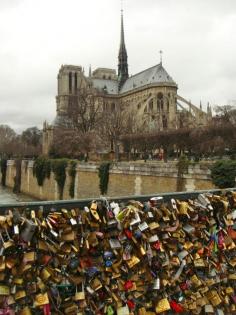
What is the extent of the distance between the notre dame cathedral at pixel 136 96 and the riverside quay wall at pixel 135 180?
19890 millimetres

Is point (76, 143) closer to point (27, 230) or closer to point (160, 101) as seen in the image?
point (27, 230)

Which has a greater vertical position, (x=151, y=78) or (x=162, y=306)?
(x=151, y=78)

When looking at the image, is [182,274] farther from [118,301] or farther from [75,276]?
[75,276]

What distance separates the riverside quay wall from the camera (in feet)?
62.2

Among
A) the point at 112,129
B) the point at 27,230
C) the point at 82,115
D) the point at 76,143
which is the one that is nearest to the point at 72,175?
the point at 76,143

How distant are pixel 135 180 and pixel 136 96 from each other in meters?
67.4

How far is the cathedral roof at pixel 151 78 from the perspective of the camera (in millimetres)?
83250

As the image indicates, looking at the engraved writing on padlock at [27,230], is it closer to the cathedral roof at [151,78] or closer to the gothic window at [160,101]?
the gothic window at [160,101]

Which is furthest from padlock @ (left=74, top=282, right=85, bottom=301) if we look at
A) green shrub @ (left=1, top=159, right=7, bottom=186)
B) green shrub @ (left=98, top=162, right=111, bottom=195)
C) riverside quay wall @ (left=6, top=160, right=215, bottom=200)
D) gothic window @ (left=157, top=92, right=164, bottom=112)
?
gothic window @ (left=157, top=92, right=164, bottom=112)

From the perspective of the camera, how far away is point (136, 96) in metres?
89.0

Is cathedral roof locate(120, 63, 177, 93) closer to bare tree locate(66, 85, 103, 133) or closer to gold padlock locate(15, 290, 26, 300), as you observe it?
bare tree locate(66, 85, 103, 133)

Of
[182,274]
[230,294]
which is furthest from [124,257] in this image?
[230,294]

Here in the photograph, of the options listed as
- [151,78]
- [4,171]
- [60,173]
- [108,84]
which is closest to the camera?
[60,173]

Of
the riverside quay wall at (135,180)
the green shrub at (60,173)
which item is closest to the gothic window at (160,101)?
the riverside quay wall at (135,180)
